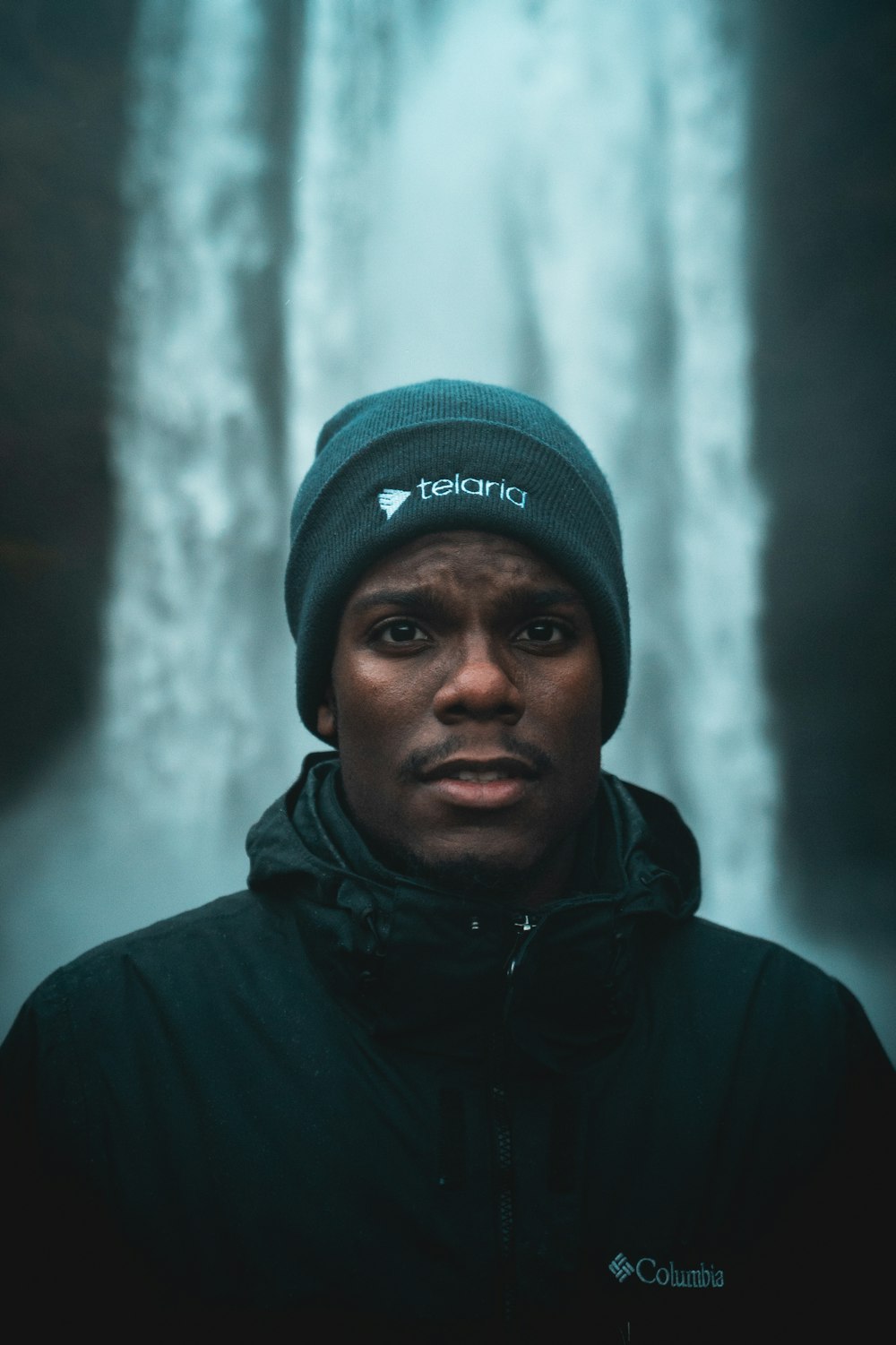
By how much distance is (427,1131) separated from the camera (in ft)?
4.33

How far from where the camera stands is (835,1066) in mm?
1521

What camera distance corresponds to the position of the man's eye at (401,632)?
148 centimetres

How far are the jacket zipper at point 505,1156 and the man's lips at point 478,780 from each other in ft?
0.58

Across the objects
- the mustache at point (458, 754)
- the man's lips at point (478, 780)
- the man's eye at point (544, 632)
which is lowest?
the man's lips at point (478, 780)

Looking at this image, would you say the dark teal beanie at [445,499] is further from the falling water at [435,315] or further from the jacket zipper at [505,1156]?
the falling water at [435,315]

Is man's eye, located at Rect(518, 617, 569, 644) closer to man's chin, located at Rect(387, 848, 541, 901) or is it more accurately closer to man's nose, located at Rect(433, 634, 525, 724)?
man's nose, located at Rect(433, 634, 525, 724)

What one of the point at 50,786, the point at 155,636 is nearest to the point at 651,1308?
the point at 50,786

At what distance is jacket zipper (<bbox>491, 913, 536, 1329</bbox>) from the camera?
123 centimetres

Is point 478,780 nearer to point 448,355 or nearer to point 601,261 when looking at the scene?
point 448,355

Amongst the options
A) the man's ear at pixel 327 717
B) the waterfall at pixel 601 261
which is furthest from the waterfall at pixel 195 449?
the man's ear at pixel 327 717

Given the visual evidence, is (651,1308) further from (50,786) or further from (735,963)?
(50,786)

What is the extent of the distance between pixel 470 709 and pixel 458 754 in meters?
0.07

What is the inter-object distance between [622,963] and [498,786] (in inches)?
13.6

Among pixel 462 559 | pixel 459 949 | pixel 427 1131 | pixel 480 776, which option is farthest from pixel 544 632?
pixel 427 1131
